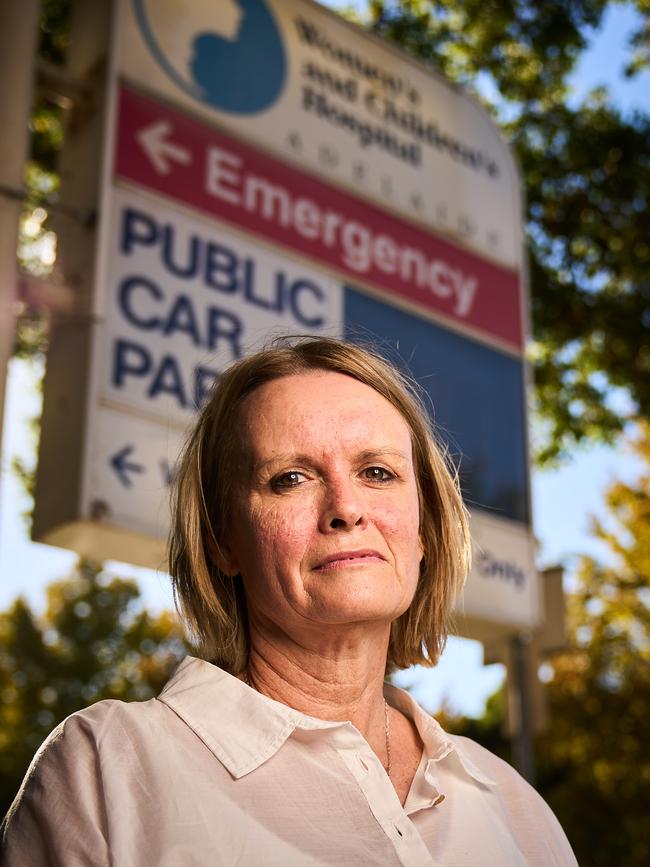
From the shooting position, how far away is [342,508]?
1.78 metres

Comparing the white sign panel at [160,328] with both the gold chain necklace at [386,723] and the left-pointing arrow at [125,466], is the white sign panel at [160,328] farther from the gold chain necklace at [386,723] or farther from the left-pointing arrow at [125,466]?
the gold chain necklace at [386,723]

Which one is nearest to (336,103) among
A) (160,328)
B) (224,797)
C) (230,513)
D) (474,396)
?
(474,396)

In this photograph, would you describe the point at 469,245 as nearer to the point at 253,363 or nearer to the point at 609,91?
the point at 253,363

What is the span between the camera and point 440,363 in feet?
17.6

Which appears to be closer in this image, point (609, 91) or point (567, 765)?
point (609, 91)

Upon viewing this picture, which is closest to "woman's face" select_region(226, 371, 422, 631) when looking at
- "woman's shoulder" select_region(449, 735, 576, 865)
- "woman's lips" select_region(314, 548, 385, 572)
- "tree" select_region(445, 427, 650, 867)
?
"woman's lips" select_region(314, 548, 385, 572)

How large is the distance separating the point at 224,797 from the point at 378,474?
0.55 metres

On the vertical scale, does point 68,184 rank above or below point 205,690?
above

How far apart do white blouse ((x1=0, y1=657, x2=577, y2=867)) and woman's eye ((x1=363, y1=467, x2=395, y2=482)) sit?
361mm

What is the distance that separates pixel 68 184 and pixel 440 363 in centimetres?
181

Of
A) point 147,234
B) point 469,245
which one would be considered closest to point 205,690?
point 147,234

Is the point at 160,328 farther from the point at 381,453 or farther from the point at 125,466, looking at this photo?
the point at 381,453

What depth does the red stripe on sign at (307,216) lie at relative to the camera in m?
4.55

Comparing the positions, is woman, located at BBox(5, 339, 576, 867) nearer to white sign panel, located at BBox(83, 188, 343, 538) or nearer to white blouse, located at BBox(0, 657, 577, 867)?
white blouse, located at BBox(0, 657, 577, 867)
